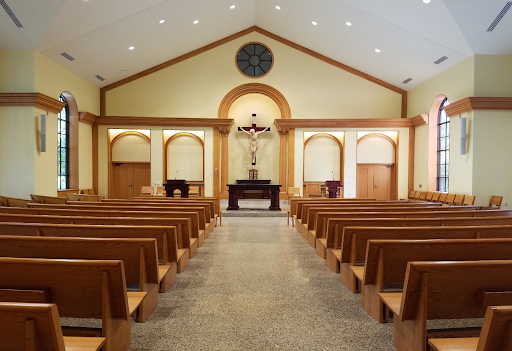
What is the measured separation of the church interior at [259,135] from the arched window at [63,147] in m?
0.07

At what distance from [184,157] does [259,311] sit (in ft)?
37.5

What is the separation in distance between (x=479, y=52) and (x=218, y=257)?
8850 millimetres

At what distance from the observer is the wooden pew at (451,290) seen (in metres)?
1.82

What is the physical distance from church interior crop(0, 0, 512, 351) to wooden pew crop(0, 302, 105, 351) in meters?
0.54

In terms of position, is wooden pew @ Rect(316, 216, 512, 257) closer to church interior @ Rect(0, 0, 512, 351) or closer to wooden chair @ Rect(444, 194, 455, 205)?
church interior @ Rect(0, 0, 512, 351)

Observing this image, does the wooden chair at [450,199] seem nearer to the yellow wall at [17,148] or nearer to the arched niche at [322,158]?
the arched niche at [322,158]

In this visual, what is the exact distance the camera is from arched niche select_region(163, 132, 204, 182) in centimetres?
1373

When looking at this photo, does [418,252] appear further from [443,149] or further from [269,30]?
[269,30]

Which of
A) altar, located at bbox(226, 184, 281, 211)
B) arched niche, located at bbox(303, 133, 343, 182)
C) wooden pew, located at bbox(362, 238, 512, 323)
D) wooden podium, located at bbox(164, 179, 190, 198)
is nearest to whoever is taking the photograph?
wooden pew, located at bbox(362, 238, 512, 323)

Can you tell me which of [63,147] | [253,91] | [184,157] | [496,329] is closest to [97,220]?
[496,329]

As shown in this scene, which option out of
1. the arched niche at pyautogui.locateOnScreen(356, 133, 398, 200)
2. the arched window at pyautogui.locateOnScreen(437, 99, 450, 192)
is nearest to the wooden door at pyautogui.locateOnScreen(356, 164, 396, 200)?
the arched niche at pyautogui.locateOnScreen(356, 133, 398, 200)

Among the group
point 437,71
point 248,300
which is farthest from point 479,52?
point 248,300

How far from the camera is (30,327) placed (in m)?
1.20

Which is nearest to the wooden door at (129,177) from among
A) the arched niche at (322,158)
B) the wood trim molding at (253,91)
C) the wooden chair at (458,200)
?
the wood trim molding at (253,91)
